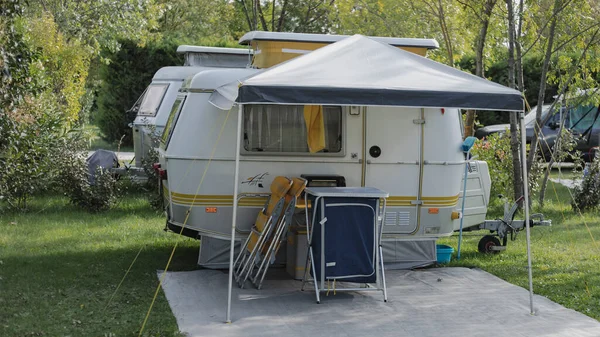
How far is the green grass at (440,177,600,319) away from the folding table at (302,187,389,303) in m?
1.79

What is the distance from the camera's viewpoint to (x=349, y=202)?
25.0ft

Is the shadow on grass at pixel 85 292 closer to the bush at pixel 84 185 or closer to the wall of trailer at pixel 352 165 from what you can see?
the wall of trailer at pixel 352 165

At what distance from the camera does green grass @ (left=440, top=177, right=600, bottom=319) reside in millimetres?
8147

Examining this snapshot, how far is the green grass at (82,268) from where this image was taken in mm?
6891

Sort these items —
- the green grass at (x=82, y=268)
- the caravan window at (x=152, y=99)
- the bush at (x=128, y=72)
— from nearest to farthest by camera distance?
the green grass at (x=82, y=268) → the caravan window at (x=152, y=99) → the bush at (x=128, y=72)

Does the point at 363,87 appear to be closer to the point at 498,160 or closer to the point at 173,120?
the point at 173,120

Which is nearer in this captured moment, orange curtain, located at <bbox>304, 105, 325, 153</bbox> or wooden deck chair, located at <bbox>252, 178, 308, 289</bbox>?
wooden deck chair, located at <bbox>252, 178, 308, 289</bbox>

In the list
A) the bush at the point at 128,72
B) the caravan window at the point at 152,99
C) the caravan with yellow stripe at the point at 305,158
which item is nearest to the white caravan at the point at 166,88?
the caravan window at the point at 152,99

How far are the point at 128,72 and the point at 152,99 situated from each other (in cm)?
938

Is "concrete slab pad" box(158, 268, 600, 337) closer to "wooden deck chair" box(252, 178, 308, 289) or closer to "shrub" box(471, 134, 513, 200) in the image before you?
"wooden deck chair" box(252, 178, 308, 289)

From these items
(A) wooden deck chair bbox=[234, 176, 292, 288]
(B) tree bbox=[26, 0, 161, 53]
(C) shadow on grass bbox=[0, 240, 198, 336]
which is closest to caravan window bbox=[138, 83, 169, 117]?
(B) tree bbox=[26, 0, 161, 53]

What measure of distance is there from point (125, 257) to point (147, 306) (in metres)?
2.15

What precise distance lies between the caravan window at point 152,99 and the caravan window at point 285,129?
6.52m

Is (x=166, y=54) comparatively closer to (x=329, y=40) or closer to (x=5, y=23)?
(x=329, y=40)
